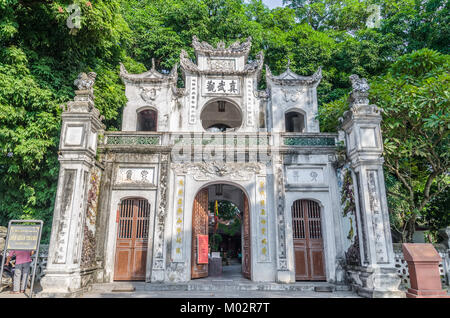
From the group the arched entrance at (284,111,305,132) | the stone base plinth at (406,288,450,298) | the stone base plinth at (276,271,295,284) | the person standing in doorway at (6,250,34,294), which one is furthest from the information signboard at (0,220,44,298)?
the arched entrance at (284,111,305,132)

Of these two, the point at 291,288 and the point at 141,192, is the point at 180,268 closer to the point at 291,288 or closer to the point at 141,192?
the point at 141,192

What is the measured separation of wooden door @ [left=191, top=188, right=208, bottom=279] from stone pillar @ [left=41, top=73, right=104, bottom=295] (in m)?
3.28

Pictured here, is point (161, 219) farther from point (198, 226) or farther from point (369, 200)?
point (369, 200)

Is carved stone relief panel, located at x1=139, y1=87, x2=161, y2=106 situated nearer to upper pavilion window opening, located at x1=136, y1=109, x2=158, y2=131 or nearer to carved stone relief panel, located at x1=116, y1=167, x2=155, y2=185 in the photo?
upper pavilion window opening, located at x1=136, y1=109, x2=158, y2=131

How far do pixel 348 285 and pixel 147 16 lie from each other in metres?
18.1

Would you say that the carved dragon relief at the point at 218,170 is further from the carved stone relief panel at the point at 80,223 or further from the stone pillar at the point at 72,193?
the stone pillar at the point at 72,193

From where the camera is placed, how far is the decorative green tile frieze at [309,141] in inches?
395

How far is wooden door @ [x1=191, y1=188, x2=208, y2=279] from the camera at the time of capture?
9.56 metres

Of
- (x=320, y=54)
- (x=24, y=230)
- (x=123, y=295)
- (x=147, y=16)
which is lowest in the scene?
(x=123, y=295)

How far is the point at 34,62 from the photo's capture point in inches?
381

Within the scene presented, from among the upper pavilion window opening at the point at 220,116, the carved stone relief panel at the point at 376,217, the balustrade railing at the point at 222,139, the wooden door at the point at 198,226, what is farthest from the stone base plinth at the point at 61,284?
the upper pavilion window opening at the point at 220,116

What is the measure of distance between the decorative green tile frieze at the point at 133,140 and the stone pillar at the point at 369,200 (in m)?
6.14
